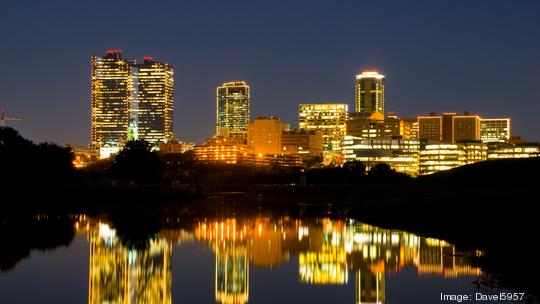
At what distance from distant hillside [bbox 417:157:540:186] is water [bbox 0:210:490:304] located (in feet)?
213

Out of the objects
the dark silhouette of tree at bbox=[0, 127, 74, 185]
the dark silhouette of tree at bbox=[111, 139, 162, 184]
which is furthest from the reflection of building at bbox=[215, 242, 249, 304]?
the dark silhouette of tree at bbox=[111, 139, 162, 184]

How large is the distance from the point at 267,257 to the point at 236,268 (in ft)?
16.9

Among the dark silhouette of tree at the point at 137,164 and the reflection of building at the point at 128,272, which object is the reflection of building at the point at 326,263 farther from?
the dark silhouette of tree at the point at 137,164

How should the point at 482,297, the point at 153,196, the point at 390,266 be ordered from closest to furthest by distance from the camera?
the point at 482,297 → the point at 390,266 → the point at 153,196

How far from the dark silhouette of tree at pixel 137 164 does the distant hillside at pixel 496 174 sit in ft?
186


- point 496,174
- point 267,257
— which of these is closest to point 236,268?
point 267,257

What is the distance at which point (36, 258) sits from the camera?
151ft

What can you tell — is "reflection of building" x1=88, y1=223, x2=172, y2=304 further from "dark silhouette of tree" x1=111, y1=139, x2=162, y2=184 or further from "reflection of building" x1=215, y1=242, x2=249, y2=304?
"dark silhouette of tree" x1=111, y1=139, x2=162, y2=184

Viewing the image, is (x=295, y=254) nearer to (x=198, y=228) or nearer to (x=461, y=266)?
(x=461, y=266)

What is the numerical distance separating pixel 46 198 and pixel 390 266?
76.3m

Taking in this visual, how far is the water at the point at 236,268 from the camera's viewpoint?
112 feet

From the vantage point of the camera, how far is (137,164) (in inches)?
6344

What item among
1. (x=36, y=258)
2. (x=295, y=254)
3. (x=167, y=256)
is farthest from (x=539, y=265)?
(x=36, y=258)

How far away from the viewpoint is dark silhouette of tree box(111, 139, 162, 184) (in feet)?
530
